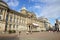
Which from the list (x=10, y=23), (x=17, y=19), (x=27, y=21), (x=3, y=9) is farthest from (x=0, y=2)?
(x=27, y=21)

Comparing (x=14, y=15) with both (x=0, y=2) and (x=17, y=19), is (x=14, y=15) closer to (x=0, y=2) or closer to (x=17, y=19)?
(x=17, y=19)

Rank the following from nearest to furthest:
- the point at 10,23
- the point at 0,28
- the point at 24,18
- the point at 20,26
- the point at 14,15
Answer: the point at 0,28 → the point at 10,23 → the point at 14,15 → the point at 20,26 → the point at 24,18

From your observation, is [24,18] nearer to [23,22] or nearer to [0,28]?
[23,22]

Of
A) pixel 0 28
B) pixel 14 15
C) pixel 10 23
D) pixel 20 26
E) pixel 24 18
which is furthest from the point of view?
pixel 24 18

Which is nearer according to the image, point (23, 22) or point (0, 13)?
point (0, 13)

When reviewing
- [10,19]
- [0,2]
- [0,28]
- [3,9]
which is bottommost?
[0,28]

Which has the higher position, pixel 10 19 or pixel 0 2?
pixel 0 2

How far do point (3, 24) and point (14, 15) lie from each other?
1161cm

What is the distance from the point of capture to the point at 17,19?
56.1m

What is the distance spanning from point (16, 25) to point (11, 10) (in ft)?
29.6

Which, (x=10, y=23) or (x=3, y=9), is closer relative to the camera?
(x=3, y=9)

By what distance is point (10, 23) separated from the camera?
5016 cm

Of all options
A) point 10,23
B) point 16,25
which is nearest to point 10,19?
point 10,23

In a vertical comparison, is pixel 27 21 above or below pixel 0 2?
below
